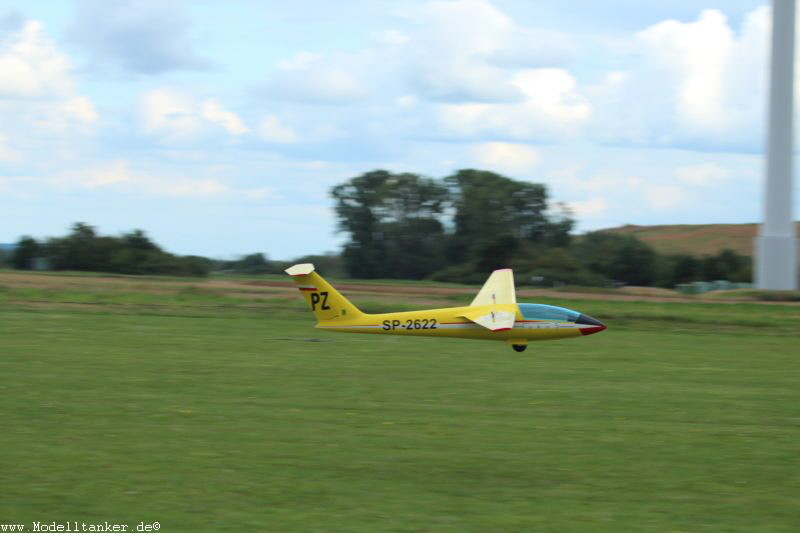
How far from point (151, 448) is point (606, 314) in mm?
32600

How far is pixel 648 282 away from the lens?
9506cm

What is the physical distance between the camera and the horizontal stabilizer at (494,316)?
2850 cm

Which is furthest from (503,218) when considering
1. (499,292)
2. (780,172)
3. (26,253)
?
(499,292)

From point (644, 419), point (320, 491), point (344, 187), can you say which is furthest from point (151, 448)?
point (344, 187)

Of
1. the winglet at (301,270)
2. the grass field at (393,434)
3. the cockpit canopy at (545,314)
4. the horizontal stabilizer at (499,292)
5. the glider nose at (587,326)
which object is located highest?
the winglet at (301,270)

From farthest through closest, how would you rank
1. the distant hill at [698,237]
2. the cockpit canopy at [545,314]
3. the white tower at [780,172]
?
the distant hill at [698,237] → the white tower at [780,172] → the cockpit canopy at [545,314]

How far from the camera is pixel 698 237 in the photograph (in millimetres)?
147625

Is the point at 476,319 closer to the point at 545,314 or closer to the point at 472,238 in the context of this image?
the point at 545,314

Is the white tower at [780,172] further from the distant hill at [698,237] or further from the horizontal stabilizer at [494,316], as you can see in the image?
the distant hill at [698,237]

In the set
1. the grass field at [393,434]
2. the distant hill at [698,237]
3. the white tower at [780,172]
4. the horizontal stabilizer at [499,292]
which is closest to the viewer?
the grass field at [393,434]

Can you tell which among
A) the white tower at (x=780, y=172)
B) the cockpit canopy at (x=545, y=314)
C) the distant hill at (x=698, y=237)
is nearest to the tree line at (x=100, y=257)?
the white tower at (x=780, y=172)

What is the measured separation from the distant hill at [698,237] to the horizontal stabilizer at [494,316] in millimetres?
109629

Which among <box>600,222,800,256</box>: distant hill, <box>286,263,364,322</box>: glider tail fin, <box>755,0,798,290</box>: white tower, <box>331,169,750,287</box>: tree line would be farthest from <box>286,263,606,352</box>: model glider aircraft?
<box>600,222,800,256</box>: distant hill

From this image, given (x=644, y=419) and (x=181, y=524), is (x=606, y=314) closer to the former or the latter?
(x=644, y=419)
